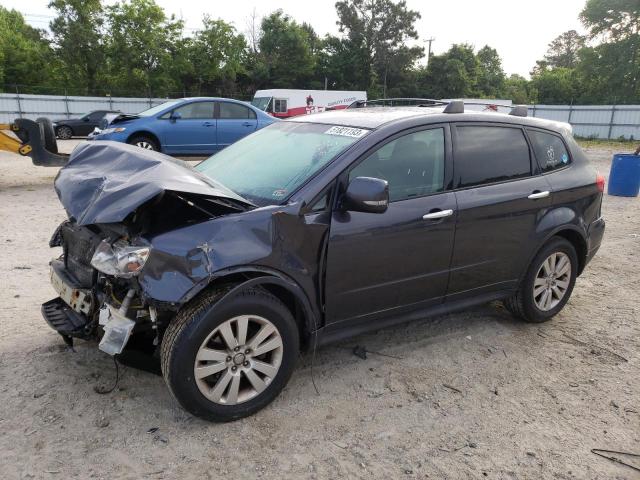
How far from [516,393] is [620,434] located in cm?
59

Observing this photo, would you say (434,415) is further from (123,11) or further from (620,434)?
(123,11)

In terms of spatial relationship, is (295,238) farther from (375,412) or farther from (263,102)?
(263,102)

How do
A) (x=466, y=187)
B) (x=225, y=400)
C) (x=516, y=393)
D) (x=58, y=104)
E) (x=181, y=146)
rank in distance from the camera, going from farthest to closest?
1. (x=58, y=104)
2. (x=181, y=146)
3. (x=466, y=187)
4. (x=516, y=393)
5. (x=225, y=400)

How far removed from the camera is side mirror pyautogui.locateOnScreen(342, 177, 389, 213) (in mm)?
2885

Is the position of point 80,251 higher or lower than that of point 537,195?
lower

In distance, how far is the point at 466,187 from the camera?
11.9 feet

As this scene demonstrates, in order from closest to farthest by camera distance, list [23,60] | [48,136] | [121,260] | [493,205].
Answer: [121,260], [493,205], [48,136], [23,60]

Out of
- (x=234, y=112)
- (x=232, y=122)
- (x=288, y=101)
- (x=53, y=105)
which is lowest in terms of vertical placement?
(x=232, y=122)

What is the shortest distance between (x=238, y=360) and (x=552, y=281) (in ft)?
9.35

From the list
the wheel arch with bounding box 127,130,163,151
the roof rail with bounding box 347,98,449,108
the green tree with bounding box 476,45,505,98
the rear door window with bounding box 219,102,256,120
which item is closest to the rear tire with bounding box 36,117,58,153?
the wheel arch with bounding box 127,130,163,151

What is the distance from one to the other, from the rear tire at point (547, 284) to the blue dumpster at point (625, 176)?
7833 millimetres


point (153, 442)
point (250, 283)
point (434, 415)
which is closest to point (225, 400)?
point (153, 442)

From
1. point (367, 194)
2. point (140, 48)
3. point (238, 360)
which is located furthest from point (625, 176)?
point (140, 48)

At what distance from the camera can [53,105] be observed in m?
30.1
